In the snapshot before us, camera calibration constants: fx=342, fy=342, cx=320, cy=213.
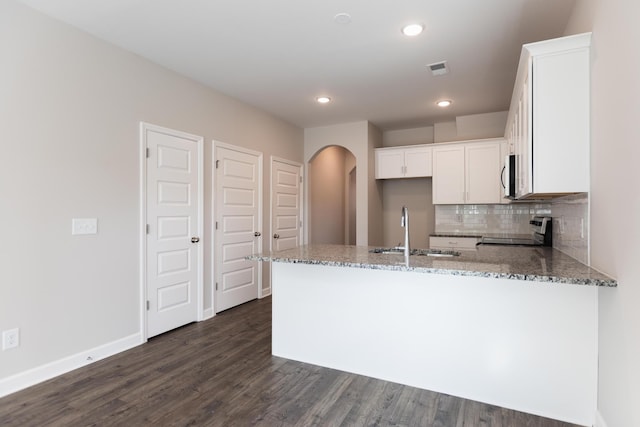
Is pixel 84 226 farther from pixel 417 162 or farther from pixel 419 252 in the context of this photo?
pixel 417 162

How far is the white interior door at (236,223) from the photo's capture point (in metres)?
4.21

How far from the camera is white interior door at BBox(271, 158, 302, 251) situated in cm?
519

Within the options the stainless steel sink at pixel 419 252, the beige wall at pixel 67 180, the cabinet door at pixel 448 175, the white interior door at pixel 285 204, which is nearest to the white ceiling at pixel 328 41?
the beige wall at pixel 67 180

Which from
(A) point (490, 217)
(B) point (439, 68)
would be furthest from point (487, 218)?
(B) point (439, 68)

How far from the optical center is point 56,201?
2.62 meters

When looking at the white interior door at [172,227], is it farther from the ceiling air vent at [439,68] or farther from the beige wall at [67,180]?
the ceiling air vent at [439,68]

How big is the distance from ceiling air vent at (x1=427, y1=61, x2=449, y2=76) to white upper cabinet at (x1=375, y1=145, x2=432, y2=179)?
191cm

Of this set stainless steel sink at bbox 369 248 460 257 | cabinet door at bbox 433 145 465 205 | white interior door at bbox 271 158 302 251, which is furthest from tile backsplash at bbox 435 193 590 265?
white interior door at bbox 271 158 302 251

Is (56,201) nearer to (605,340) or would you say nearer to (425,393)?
(425,393)

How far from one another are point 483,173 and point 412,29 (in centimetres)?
287

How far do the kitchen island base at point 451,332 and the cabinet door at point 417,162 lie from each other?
3.27 meters

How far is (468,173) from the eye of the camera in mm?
5047

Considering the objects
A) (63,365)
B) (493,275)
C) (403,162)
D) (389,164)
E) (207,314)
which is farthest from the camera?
(389,164)

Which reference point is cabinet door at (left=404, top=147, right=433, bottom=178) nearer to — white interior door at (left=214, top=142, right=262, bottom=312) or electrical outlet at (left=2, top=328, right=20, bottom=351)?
white interior door at (left=214, top=142, right=262, bottom=312)
